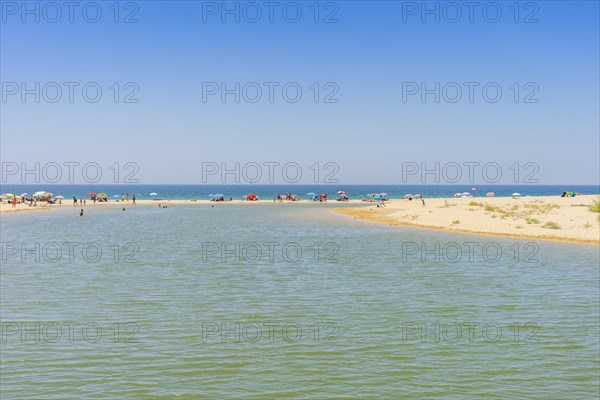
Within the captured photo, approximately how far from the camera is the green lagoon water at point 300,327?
12516mm

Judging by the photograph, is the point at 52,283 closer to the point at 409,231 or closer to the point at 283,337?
the point at 283,337


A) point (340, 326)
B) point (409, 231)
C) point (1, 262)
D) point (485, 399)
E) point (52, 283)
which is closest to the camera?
point (485, 399)

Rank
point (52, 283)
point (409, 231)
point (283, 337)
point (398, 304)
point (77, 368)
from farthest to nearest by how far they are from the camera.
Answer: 1. point (409, 231)
2. point (52, 283)
3. point (398, 304)
4. point (283, 337)
5. point (77, 368)

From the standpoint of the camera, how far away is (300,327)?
17.1 meters

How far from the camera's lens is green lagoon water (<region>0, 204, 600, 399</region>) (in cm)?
1252

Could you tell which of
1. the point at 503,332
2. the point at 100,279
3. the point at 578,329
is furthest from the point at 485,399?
the point at 100,279

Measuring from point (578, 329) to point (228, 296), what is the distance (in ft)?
41.1

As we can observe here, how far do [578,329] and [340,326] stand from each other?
741 cm

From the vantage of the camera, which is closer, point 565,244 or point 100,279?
point 100,279

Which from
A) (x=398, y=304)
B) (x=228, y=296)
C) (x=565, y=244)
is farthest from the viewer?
(x=565, y=244)

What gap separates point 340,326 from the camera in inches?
680

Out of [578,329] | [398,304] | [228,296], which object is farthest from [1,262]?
[578,329]

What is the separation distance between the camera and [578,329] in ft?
55.5

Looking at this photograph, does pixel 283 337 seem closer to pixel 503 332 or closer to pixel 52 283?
pixel 503 332
